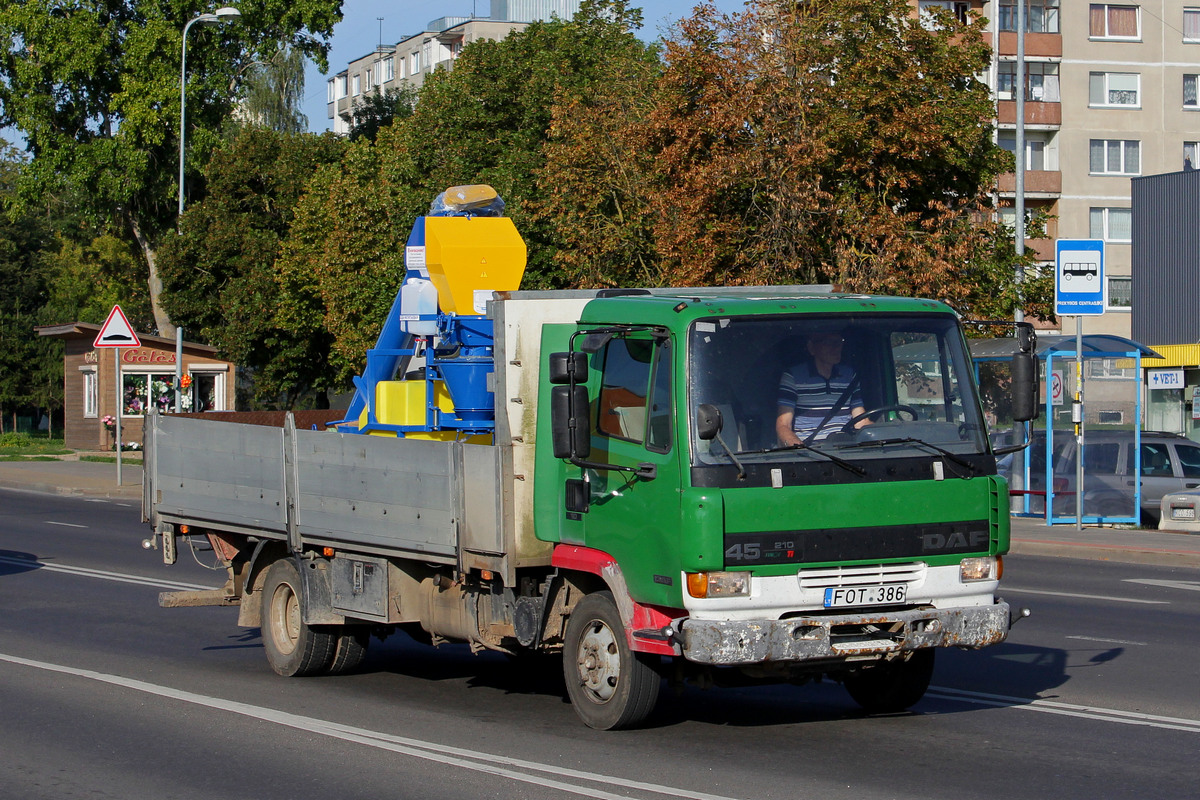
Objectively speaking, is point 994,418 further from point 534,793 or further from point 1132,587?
point 534,793

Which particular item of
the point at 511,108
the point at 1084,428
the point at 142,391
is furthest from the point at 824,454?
the point at 142,391

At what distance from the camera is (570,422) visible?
7.49m

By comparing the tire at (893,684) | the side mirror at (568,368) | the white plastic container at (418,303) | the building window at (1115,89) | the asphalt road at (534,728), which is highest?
the building window at (1115,89)

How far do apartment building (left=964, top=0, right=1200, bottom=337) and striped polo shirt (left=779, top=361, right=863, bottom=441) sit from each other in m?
→ 55.9

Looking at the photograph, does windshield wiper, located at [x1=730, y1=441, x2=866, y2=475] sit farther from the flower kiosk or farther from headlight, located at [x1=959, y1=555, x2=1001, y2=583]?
the flower kiosk

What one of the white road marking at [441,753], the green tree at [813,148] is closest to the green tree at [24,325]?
the green tree at [813,148]

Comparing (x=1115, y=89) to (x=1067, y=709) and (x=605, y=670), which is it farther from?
(x=605, y=670)

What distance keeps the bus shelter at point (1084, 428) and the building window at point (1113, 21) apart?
142 feet

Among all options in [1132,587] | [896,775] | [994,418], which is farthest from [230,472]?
[994,418]

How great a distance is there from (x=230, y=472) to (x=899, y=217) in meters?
16.2

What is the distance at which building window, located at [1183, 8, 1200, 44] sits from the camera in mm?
61469

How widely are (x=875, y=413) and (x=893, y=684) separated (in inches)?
71.9

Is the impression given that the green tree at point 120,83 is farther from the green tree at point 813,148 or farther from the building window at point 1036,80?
the building window at point 1036,80

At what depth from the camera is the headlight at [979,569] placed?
24.8 feet
